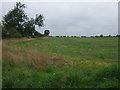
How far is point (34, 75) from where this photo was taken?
8570 millimetres

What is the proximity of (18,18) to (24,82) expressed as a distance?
162 ft

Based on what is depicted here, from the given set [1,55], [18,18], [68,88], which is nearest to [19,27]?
[18,18]

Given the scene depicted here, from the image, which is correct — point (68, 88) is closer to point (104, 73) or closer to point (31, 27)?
point (104, 73)

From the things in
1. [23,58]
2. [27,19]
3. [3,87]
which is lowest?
[3,87]

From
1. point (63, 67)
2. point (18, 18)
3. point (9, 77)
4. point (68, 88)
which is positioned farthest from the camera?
point (18, 18)

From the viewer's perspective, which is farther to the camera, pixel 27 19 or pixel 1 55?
pixel 27 19

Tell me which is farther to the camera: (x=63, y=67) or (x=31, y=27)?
(x=31, y=27)

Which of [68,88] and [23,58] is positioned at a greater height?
[23,58]

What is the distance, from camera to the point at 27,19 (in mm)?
57594

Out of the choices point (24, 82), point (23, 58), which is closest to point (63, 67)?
point (23, 58)

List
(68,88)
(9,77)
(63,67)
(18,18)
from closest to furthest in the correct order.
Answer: (68,88), (9,77), (63,67), (18,18)

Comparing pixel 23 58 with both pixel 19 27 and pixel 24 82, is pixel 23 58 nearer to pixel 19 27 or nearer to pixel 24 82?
pixel 24 82

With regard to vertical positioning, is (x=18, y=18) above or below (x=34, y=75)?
above

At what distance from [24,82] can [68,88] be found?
157 centimetres
